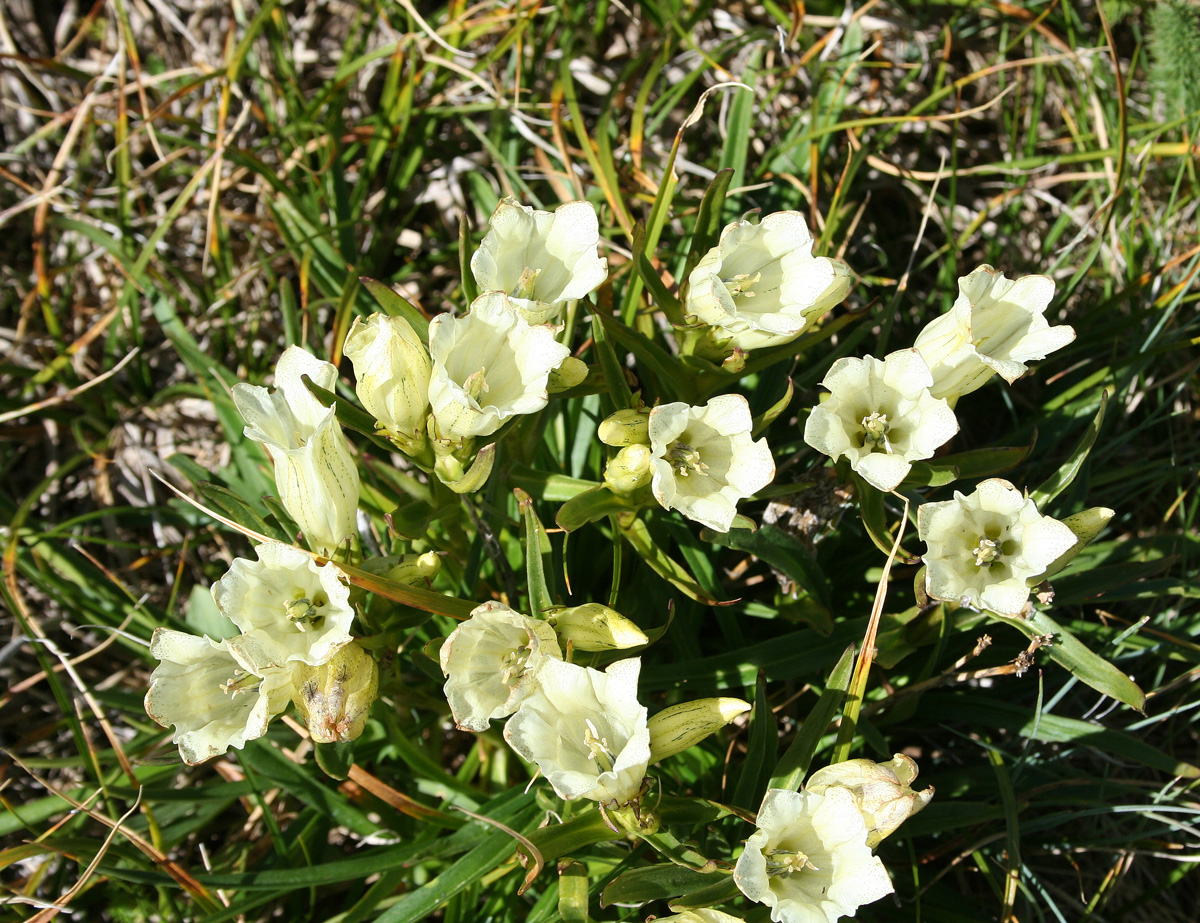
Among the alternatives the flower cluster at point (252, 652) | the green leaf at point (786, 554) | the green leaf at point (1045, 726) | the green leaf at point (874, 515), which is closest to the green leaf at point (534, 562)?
the flower cluster at point (252, 652)

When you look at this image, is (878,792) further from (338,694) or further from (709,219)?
(709,219)

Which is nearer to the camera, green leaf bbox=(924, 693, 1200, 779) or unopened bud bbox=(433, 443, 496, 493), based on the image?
unopened bud bbox=(433, 443, 496, 493)

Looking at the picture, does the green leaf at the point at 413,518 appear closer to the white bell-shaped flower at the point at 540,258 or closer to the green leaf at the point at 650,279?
the white bell-shaped flower at the point at 540,258

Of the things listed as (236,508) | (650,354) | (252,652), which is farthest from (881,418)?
(236,508)

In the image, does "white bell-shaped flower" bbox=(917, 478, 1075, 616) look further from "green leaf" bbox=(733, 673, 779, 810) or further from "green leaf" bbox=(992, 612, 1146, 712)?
"green leaf" bbox=(733, 673, 779, 810)

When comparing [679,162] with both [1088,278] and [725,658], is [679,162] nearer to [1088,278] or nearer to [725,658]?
[1088,278]

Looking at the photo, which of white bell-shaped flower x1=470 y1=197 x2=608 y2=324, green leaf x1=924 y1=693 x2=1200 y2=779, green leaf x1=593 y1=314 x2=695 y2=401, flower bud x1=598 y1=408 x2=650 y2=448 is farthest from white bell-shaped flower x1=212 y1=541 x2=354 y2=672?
green leaf x1=924 y1=693 x2=1200 y2=779
